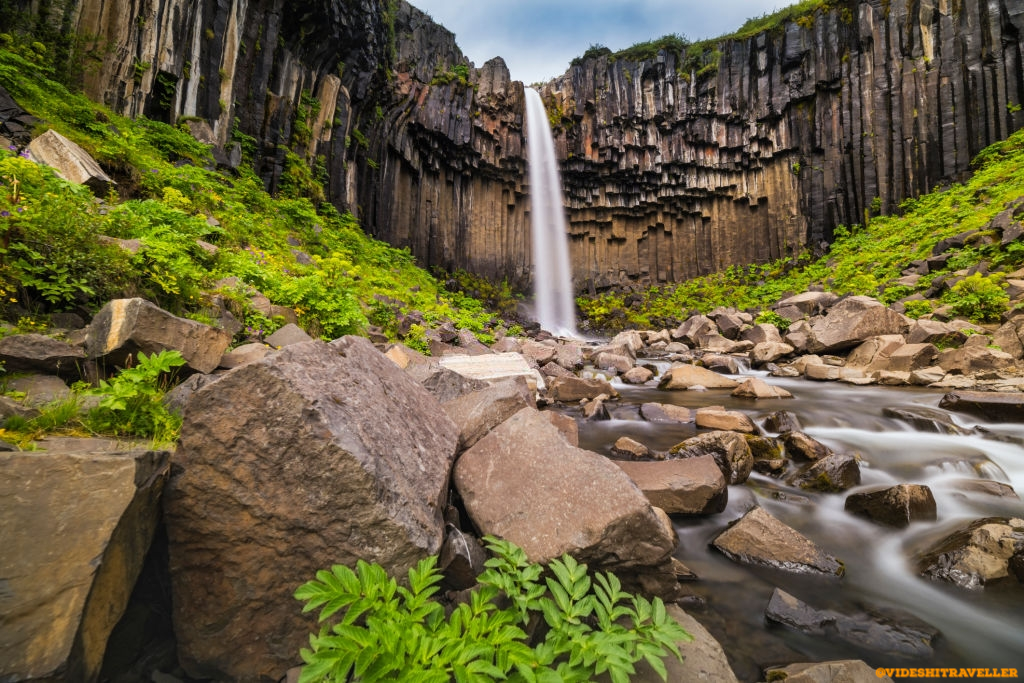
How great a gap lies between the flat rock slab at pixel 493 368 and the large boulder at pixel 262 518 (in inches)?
193

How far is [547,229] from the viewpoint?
105ft

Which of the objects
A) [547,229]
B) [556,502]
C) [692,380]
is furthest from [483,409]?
[547,229]

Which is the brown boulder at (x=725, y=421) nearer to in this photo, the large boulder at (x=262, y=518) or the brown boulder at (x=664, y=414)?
the brown boulder at (x=664, y=414)

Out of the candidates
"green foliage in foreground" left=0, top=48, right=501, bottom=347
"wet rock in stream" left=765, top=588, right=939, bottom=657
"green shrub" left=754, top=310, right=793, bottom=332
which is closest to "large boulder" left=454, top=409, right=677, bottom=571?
"wet rock in stream" left=765, top=588, right=939, bottom=657

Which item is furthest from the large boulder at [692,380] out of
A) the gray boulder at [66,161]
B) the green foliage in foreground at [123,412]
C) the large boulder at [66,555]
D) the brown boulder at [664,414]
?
the gray boulder at [66,161]

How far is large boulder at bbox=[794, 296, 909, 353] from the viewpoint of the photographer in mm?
10727

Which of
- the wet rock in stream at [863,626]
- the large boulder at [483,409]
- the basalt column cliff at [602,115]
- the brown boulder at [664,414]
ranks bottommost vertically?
the wet rock in stream at [863,626]

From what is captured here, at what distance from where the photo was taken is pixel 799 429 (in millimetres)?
6152

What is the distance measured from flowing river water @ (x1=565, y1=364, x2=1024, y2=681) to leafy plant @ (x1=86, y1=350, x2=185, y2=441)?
3.41 metres

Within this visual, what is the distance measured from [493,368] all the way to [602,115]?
29177 millimetres

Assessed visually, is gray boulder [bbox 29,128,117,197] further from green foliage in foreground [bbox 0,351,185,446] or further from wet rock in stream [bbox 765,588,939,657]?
wet rock in stream [bbox 765,588,939,657]

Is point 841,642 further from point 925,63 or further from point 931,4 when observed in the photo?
point 931,4

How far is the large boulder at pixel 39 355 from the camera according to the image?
2.56m

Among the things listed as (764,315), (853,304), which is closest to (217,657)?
(853,304)
